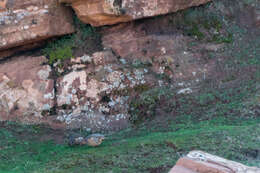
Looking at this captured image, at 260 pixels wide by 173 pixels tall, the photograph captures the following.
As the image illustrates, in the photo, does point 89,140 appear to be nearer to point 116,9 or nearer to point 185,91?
point 185,91

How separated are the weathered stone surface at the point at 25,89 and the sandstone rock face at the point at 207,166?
4.44 metres

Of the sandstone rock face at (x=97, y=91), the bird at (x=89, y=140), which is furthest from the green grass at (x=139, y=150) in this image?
the sandstone rock face at (x=97, y=91)

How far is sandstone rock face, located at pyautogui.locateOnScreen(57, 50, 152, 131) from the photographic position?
644cm

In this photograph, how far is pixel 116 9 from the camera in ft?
22.6

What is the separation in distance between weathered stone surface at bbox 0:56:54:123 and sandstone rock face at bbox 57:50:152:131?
0.99 ft

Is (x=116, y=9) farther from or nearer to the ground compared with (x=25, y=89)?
farther from the ground

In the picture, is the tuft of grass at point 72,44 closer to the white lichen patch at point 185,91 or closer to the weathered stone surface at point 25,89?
the weathered stone surface at point 25,89

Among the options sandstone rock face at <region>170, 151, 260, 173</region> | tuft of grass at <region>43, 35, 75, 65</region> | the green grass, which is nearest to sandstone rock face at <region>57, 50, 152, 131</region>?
tuft of grass at <region>43, 35, 75, 65</region>

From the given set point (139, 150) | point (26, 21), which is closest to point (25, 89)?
point (26, 21)

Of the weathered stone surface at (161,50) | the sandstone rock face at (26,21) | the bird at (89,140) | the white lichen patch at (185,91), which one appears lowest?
the bird at (89,140)

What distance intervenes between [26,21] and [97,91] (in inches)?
83.8

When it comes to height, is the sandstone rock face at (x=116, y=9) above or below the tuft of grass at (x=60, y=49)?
above

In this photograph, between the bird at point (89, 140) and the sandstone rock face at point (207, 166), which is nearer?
the sandstone rock face at point (207, 166)

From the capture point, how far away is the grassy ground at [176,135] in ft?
14.5
